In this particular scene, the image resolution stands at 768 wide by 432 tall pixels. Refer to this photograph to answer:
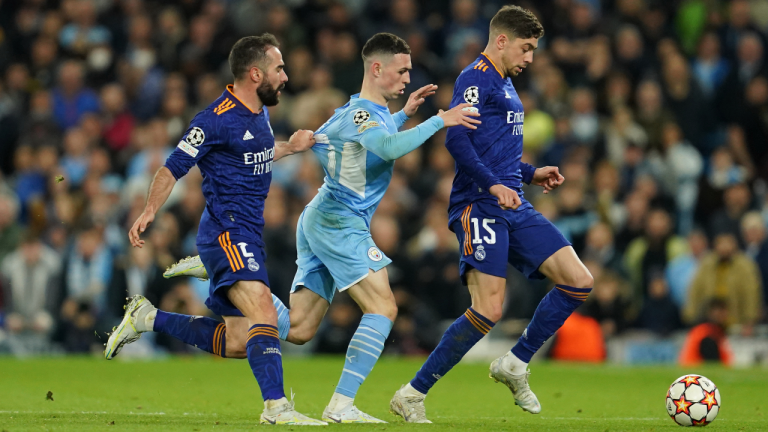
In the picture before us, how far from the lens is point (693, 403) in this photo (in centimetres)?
751

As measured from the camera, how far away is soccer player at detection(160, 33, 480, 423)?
752 centimetres

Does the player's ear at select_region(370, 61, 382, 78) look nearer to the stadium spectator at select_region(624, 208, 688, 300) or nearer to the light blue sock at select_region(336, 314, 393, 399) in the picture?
the light blue sock at select_region(336, 314, 393, 399)

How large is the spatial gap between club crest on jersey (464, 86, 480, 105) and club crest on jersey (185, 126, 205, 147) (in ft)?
6.18

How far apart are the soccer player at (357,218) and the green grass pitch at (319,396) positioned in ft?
1.94

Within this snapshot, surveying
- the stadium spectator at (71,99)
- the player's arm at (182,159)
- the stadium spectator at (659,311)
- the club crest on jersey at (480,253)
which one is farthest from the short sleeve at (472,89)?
the stadium spectator at (71,99)

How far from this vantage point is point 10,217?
1566cm

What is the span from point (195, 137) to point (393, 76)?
1480mm

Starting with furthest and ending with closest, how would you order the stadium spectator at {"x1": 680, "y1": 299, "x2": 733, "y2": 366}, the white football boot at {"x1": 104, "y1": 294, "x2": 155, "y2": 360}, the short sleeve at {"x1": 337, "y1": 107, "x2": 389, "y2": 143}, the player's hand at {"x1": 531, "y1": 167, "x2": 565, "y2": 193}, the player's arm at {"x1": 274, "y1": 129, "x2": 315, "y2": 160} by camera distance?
the stadium spectator at {"x1": 680, "y1": 299, "x2": 733, "y2": 366} < the player's hand at {"x1": 531, "y1": 167, "x2": 565, "y2": 193} < the white football boot at {"x1": 104, "y1": 294, "x2": 155, "y2": 360} < the player's arm at {"x1": 274, "y1": 129, "x2": 315, "y2": 160} < the short sleeve at {"x1": 337, "y1": 107, "x2": 389, "y2": 143}

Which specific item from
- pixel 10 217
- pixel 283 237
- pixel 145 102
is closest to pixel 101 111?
pixel 145 102

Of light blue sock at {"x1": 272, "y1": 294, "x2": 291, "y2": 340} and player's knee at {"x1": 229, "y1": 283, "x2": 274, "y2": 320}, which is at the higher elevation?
player's knee at {"x1": 229, "y1": 283, "x2": 274, "y2": 320}

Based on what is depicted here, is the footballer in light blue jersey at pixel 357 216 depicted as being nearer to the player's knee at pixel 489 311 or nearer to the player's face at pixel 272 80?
the player's face at pixel 272 80

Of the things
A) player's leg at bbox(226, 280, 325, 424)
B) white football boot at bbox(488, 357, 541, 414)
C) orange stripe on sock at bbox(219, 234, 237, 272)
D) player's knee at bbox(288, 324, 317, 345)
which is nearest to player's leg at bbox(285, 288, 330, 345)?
player's knee at bbox(288, 324, 317, 345)

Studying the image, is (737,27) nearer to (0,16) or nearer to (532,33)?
(532,33)

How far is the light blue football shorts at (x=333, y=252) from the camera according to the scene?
7664 millimetres
